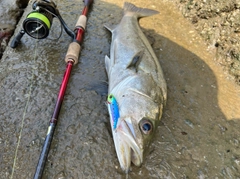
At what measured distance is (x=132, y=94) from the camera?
9.07ft

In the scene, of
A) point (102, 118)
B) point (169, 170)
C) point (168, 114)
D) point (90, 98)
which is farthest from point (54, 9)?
point (169, 170)

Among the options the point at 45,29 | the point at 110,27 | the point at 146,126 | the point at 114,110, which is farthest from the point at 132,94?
the point at 110,27

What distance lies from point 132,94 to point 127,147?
2.06ft

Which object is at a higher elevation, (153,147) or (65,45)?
(65,45)

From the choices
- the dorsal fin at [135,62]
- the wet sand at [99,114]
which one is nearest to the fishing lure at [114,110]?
the wet sand at [99,114]

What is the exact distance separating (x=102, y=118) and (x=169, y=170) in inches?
38.9

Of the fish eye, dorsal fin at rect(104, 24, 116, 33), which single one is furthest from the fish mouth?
dorsal fin at rect(104, 24, 116, 33)

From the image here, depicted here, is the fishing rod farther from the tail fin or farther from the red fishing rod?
the tail fin

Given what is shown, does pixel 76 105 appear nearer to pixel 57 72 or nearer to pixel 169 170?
pixel 57 72

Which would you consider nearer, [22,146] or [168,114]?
[22,146]

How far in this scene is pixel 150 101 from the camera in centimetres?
272

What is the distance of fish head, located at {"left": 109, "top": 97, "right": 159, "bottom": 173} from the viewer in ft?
7.90

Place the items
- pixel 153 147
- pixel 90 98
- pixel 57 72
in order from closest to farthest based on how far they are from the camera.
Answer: pixel 153 147, pixel 90 98, pixel 57 72

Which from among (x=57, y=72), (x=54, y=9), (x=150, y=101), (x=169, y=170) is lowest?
(x=169, y=170)
